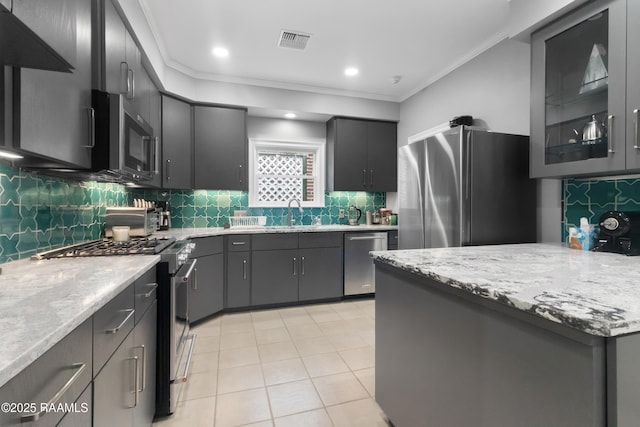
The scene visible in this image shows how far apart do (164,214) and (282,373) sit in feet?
7.17

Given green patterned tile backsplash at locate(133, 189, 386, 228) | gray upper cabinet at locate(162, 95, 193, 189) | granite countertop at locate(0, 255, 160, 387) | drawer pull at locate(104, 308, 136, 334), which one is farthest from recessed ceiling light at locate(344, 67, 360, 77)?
drawer pull at locate(104, 308, 136, 334)

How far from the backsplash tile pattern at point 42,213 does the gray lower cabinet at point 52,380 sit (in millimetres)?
970

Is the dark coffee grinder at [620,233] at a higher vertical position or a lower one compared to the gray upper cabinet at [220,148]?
lower

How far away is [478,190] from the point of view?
217 cm

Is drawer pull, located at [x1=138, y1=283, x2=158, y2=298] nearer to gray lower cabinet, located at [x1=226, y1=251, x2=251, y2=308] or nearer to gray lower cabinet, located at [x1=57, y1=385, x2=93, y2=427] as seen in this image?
gray lower cabinet, located at [x1=57, y1=385, x2=93, y2=427]

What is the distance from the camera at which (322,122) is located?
426 centimetres

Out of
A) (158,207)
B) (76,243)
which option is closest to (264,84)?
(158,207)

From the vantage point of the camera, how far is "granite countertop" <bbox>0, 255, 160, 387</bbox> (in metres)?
0.59

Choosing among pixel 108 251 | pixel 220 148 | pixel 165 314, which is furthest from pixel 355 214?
pixel 108 251

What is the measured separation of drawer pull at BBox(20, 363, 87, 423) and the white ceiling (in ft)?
7.96

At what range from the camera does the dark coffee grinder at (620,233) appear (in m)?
1.60

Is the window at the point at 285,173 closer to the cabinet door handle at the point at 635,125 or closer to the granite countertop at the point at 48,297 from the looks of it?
the granite countertop at the point at 48,297

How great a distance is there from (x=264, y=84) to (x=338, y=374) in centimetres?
314

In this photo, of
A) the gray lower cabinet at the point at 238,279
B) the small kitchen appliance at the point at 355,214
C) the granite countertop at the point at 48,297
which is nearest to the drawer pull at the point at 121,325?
the granite countertop at the point at 48,297
